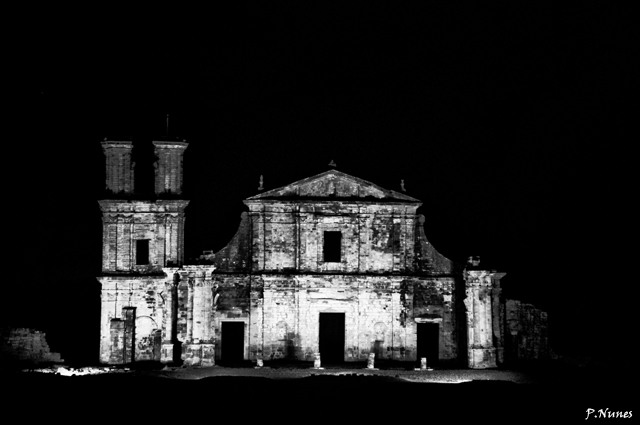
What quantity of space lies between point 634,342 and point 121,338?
896 inches

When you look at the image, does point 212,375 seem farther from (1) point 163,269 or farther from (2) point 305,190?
(2) point 305,190

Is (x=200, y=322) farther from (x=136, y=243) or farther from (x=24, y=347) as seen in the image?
(x=24, y=347)

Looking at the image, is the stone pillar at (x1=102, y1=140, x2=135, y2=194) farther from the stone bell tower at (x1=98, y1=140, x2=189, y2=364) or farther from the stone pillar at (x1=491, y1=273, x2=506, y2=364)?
the stone pillar at (x1=491, y1=273, x2=506, y2=364)

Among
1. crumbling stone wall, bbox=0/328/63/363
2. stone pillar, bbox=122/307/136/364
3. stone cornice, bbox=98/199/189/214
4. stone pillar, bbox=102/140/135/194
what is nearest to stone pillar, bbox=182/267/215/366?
stone pillar, bbox=122/307/136/364

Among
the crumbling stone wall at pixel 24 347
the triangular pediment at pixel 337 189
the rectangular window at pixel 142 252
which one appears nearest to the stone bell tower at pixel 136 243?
the rectangular window at pixel 142 252

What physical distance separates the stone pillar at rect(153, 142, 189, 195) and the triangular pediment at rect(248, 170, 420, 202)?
3.67m

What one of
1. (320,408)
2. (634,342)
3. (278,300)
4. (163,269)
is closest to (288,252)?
(278,300)

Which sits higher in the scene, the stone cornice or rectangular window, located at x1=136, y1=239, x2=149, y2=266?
the stone cornice

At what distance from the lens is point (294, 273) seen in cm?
3578

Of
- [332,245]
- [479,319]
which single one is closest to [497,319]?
[479,319]

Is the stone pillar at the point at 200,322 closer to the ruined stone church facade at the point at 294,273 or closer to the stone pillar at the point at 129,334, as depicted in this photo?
the ruined stone church facade at the point at 294,273

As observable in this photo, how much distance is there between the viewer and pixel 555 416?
2612 cm

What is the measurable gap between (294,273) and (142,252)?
21.9ft

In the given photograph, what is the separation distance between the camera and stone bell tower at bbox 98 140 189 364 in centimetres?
3534
